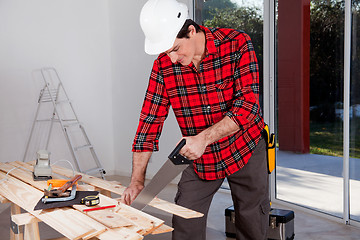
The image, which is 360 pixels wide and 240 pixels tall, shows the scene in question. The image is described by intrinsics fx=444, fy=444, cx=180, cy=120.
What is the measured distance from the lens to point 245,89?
210cm

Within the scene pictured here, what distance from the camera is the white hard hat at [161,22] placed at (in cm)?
188

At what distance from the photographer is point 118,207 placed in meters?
2.16

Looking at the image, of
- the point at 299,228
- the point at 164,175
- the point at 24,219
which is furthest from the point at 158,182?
the point at 299,228

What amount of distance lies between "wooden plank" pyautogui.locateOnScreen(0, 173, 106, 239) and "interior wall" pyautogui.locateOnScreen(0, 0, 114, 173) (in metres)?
3.10

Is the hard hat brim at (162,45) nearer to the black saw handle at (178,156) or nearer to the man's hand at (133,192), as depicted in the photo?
the black saw handle at (178,156)

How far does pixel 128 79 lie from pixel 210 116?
4.14 metres

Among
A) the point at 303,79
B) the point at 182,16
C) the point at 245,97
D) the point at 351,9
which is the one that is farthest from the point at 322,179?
the point at 182,16

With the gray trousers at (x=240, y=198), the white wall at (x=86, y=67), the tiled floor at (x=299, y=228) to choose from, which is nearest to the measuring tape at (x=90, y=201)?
the gray trousers at (x=240, y=198)

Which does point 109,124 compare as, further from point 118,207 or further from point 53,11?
point 118,207

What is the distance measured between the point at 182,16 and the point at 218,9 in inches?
136

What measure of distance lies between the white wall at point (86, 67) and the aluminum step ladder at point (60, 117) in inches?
4.1

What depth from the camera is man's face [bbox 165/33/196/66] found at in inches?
78.7

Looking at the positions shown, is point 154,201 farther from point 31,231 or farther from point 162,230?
point 31,231

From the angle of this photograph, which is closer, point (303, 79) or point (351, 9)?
point (351, 9)
